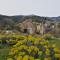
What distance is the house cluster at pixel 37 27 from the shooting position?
12.0 ft

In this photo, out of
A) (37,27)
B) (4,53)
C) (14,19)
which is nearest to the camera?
(4,53)

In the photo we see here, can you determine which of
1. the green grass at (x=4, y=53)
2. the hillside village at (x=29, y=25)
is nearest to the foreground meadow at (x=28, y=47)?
the green grass at (x=4, y=53)

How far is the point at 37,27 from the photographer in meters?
3.70

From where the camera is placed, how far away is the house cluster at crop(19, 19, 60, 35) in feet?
12.0

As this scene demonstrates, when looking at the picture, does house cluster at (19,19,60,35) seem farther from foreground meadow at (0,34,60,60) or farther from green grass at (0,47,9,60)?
green grass at (0,47,9,60)

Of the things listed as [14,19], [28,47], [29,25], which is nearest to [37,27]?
[29,25]

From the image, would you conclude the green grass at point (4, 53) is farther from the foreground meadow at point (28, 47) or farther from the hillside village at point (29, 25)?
the hillside village at point (29, 25)

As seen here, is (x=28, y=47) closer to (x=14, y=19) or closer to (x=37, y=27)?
(x=37, y=27)

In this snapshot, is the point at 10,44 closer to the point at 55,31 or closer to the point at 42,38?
the point at 42,38

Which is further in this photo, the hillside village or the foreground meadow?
the hillside village

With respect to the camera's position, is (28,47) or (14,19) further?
(14,19)

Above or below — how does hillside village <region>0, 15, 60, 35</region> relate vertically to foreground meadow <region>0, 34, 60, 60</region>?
above

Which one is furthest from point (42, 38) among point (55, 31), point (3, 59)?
point (3, 59)

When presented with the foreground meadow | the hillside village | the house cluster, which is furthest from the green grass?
the house cluster
